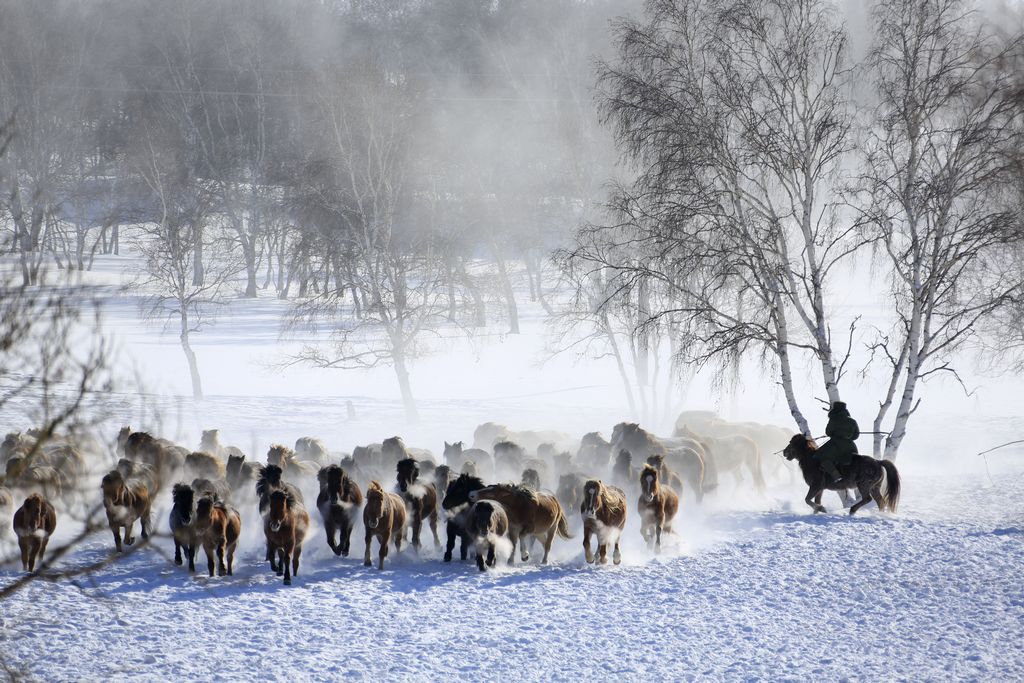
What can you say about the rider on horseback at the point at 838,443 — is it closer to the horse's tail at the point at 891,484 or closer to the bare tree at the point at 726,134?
the horse's tail at the point at 891,484

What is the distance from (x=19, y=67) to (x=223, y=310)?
14034mm

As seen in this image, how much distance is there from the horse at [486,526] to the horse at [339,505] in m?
1.25

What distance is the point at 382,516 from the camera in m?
9.17

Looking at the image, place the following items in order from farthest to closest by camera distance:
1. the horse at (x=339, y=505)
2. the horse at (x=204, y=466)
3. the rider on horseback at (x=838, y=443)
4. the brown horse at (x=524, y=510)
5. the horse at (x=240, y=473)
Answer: the horse at (x=204, y=466), the rider on horseback at (x=838, y=443), the horse at (x=240, y=473), the brown horse at (x=524, y=510), the horse at (x=339, y=505)

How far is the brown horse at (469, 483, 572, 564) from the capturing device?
370 inches

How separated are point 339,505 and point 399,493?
34.8 inches

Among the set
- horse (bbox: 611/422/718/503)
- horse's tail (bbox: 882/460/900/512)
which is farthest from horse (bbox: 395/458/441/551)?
horse's tail (bbox: 882/460/900/512)

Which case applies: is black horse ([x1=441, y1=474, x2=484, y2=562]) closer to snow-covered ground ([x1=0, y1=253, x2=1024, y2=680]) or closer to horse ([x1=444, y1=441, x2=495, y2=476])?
snow-covered ground ([x1=0, y1=253, x2=1024, y2=680])

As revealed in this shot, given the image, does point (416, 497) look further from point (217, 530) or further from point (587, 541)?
point (217, 530)

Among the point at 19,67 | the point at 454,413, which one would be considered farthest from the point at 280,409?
the point at 19,67

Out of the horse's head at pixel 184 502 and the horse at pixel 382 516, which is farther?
the horse at pixel 382 516

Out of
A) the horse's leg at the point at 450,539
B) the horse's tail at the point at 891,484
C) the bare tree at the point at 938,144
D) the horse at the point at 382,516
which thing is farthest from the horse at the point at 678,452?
the horse at the point at 382,516

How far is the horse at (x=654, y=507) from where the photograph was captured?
9.90 meters

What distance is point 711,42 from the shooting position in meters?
13.5
